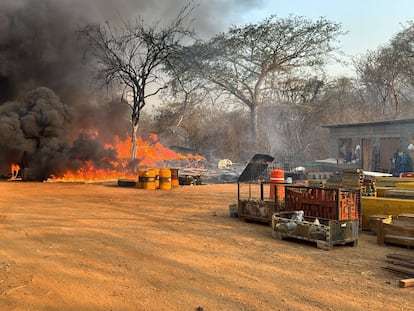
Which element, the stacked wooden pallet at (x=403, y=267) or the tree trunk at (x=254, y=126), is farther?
the tree trunk at (x=254, y=126)

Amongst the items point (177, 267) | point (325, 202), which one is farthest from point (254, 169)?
point (177, 267)

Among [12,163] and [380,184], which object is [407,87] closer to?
[380,184]

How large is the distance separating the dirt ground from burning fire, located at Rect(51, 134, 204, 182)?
1086cm

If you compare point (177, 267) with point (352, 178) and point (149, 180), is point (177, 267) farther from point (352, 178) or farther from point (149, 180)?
point (149, 180)

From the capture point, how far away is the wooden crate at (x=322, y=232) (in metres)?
7.29

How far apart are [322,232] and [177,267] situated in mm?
2828

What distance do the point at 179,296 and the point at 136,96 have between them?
20.6m

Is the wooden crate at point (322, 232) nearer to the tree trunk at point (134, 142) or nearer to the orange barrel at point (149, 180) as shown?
the orange barrel at point (149, 180)

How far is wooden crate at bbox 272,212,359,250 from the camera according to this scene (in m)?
7.29

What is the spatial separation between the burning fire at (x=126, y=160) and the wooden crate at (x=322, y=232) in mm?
14980

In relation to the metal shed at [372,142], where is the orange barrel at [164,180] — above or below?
below

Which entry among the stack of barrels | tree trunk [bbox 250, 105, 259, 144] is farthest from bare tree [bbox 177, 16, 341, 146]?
the stack of barrels

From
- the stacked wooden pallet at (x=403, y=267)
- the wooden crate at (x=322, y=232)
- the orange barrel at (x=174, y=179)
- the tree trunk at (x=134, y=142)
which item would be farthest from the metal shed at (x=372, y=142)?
the stacked wooden pallet at (x=403, y=267)

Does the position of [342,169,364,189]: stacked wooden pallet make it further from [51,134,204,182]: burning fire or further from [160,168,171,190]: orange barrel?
[51,134,204,182]: burning fire
